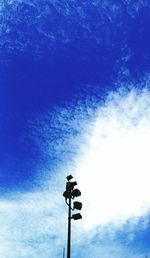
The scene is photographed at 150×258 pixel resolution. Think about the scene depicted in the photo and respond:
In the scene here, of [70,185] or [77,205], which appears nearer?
[77,205]

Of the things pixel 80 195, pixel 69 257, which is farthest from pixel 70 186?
pixel 69 257

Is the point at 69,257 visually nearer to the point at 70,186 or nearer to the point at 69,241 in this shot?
the point at 69,241

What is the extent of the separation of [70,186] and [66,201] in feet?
2.25

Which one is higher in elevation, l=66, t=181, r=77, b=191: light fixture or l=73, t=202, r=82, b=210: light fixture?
l=66, t=181, r=77, b=191: light fixture

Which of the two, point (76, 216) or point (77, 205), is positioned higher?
point (77, 205)

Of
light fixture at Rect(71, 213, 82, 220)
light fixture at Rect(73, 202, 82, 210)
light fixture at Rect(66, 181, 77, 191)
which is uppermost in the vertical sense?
light fixture at Rect(66, 181, 77, 191)

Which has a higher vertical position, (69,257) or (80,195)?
(80,195)

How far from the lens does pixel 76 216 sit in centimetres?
3628

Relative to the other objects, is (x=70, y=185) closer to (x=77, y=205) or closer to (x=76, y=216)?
(x=77, y=205)

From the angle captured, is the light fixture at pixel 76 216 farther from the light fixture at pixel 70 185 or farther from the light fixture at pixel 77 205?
the light fixture at pixel 70 185

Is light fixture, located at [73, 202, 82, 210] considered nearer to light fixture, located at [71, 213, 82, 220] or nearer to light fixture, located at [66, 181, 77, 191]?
light fixture, located at [71, 213, 82, 220]

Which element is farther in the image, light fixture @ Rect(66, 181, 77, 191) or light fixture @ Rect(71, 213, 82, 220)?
light fixture @ Rect(66, 181, 77, 191)

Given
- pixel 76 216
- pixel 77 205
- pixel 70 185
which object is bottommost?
pixel 76 216

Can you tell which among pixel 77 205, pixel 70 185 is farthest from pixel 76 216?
pixel 70 185
